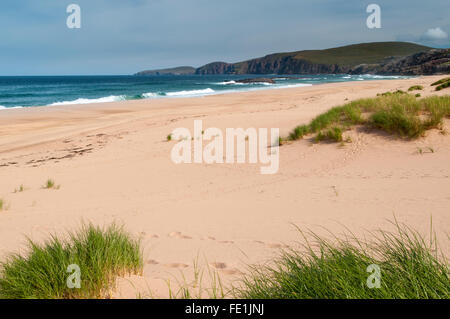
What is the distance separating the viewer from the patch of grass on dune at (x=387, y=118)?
804 centimetres

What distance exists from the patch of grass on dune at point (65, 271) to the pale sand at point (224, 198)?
0.18 metres

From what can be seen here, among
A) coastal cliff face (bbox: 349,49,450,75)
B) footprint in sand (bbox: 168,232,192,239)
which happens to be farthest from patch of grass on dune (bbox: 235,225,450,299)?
coastal cliff face (bbox: 349,49,450,75)

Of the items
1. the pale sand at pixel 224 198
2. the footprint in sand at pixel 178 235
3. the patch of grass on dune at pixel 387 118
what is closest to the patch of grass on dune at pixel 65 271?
the pale sand at pixel 224 198

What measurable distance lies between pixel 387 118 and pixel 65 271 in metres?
8.15

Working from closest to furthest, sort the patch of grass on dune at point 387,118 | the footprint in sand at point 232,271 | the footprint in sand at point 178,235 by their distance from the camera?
1. the footprint in sand at point 232,271
2. the footprint in sand at point 178,235
3. the patch of grass on dune at point 387,118

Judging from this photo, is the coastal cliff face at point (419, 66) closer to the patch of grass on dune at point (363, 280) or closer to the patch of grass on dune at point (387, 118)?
the patch of grass on dune at point (387, 118)

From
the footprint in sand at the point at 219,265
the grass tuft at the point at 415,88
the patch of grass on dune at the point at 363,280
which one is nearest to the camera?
the patch of grass on dune at the point at 363,280

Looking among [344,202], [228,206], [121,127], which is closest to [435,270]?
[344,202]

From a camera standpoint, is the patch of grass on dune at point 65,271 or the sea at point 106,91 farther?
the sea at point 106,91

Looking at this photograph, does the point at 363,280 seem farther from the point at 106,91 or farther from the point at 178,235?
the point at 106,91

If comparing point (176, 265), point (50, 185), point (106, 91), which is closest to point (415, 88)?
point (50, 185)

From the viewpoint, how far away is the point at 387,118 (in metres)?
8.48

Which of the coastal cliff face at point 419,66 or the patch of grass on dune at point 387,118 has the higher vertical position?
the coastal cliff face at point 419,66

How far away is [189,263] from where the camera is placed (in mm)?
3734
